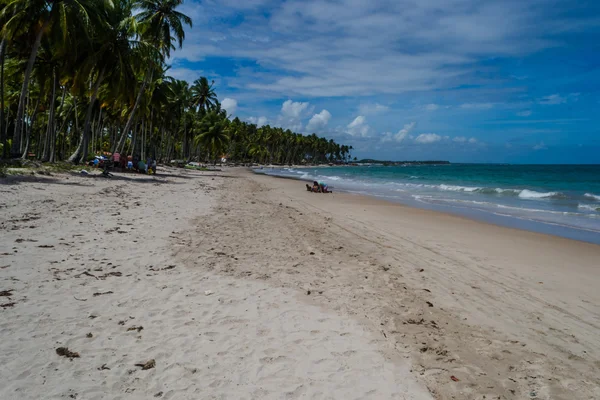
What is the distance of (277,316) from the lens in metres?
4.21

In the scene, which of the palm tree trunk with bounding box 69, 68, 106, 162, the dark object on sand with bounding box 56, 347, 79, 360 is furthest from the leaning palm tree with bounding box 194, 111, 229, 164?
the dark object on sand with bounding box 56, 347, 79, 360

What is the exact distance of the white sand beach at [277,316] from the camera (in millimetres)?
2986

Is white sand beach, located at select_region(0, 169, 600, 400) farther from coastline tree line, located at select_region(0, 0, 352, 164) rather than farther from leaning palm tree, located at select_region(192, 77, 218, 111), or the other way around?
leaning palm tree, located at select_region(192, 77, 218, 111)

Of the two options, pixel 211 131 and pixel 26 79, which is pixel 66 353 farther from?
pixel 211 131

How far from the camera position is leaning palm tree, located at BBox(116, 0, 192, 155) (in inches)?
1006

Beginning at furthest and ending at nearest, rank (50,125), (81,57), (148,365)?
(50,125)
(81,57)
(148,365)

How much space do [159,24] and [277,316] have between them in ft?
92.4

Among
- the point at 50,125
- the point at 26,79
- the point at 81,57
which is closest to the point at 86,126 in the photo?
the point at 50,125

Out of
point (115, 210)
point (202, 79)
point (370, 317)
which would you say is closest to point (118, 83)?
point (115, 210)

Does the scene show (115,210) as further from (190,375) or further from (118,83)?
(118,83)

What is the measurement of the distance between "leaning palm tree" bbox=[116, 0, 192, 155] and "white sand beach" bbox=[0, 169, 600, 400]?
21.1 m

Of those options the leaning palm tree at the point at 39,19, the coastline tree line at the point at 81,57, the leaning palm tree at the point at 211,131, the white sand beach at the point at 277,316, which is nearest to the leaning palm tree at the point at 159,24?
the coastline tree line at the point at 81,57

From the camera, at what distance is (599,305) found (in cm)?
525

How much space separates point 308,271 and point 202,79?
51031mm
